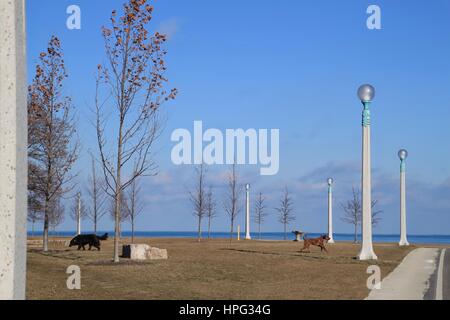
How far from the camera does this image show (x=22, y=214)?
711 cm

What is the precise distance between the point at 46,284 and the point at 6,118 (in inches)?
365

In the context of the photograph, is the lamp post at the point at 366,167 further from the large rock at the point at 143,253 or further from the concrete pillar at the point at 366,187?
the large rock at the point at 143,253

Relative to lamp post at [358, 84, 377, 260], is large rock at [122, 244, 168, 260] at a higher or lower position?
lower

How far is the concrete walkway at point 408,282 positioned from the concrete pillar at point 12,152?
30.1 feet

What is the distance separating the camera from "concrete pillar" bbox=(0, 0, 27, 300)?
6945mm

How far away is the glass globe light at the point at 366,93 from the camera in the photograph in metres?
28.7

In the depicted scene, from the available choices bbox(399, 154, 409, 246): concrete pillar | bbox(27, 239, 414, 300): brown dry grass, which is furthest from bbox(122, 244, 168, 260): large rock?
bbox(399, 154, 409, 246): concrete pillar

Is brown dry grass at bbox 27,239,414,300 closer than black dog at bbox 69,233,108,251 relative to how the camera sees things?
Yes

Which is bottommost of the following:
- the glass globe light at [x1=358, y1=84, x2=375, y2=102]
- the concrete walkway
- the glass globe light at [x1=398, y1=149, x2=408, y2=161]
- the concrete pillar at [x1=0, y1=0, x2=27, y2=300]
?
the concrete walkway

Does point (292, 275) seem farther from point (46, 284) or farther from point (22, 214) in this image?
point (22, 214)

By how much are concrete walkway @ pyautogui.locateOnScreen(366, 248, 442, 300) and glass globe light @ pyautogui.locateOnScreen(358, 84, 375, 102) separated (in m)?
7.71

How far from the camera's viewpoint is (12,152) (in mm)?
7039

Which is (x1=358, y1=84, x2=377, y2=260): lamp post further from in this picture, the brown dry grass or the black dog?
the black dog

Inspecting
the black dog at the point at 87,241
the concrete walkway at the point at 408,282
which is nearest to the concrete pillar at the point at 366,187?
the concrete walkway at the point at 408,282
